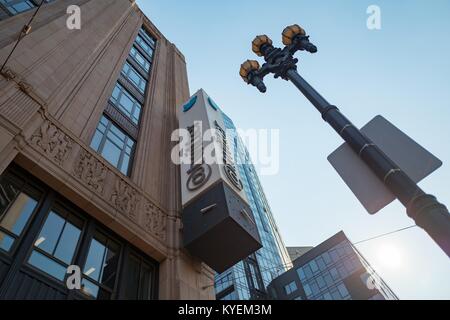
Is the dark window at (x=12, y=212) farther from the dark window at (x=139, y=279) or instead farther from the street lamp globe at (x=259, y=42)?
the street lamp globe at (x=259, y=42)

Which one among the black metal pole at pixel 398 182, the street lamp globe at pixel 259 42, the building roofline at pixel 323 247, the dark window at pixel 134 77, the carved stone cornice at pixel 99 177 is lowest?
the black metal pole at pixel 398 182

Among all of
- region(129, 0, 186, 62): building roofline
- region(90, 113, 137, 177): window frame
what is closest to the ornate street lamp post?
region(90, 113, 137, 177): window frame

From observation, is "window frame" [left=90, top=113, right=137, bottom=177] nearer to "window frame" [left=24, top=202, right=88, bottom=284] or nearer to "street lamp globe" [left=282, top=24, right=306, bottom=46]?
"window frame" [left=24, top=202, right=88, bottom=284]

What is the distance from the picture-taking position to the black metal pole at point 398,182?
4215 mm

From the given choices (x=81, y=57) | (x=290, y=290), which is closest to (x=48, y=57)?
(x=81, y=57)

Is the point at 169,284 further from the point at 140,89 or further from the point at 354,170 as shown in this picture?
the point at 140,89

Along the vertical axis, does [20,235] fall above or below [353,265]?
below

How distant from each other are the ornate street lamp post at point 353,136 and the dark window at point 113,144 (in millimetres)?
6248

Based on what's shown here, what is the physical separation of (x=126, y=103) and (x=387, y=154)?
13964mm

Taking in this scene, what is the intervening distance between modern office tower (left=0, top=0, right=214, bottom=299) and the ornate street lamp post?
230 inches

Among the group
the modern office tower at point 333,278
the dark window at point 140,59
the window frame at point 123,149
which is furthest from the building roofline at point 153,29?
the modern office tower at point 333,278

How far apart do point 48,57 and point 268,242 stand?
68.9m

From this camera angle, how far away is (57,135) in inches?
399

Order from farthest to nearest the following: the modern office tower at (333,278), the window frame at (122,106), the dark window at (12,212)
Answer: the modern office tower at (333,278) < the window frame at (122,106) < the dark window at (12,212)
